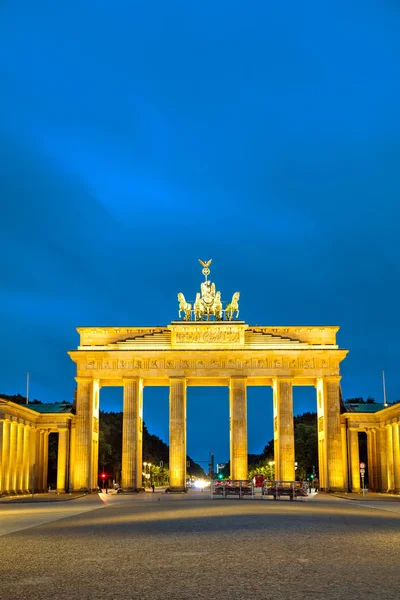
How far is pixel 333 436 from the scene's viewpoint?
90.6 meters

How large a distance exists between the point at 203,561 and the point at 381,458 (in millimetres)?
75864

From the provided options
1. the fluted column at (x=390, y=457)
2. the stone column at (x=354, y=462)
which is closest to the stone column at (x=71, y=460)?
the stone column at (x=354, y=462)

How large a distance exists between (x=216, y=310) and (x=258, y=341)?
659 cm

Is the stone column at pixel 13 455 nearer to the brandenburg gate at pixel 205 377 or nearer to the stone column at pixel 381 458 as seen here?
the brandenburg gate at pixel 205 377

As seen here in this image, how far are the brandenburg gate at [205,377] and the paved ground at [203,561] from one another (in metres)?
59.5

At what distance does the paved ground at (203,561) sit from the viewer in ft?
45.3

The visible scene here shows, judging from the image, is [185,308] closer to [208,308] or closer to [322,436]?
[208,308]

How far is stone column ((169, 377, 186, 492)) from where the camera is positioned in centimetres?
8944

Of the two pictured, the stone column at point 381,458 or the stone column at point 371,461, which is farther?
the stone column at point 371,461

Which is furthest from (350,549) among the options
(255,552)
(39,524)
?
(39,524)

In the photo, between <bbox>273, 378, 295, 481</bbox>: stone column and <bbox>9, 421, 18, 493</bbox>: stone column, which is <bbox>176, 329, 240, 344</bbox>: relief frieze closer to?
<bbox>273, 378, 295, 481</bbox>: stone column

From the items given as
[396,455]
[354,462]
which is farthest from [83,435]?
[396,455]

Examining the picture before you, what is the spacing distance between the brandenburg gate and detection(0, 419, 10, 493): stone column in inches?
477

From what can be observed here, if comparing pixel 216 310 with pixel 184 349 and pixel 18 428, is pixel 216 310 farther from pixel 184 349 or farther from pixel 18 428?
pixel 18 428
